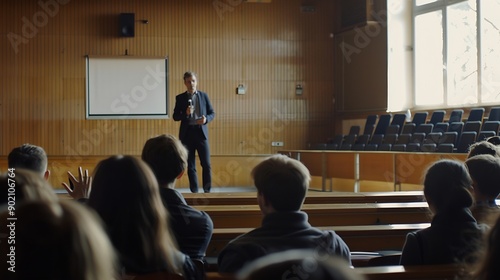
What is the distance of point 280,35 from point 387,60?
7.52 feet

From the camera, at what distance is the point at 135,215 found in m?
2.13

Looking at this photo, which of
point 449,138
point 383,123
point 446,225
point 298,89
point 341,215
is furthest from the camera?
point 298,89

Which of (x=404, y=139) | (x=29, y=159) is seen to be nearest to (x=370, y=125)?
(x=404, y=139)

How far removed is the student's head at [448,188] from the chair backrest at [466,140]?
22.3 ft

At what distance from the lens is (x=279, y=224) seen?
2.26 metres

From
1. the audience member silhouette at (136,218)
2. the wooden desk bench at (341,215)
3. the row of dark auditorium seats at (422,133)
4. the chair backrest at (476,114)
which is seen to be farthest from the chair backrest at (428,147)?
the audience member silhouette at (136,218)

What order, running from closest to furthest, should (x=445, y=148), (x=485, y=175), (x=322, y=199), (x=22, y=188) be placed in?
(x=22, y=188) < (x=485, y=175) < (x=322, y=199) < (x=445, y=148)

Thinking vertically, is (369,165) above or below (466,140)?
below

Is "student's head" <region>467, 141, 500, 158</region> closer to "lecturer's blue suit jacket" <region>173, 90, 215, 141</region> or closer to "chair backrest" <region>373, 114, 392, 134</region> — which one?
"lecturer's blue suit jacket" <region>173, 90, 215, 141</region>

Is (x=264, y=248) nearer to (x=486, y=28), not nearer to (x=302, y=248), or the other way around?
(x=302, y=248)

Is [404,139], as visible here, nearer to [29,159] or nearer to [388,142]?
[388,142]

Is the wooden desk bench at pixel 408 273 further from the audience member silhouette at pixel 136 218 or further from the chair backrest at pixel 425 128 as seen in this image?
the chair backrest at pixel 425 128

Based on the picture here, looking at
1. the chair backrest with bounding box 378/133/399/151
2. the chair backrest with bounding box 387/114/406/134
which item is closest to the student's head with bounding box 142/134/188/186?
the chair backrest with bounding box 378/133/399/151

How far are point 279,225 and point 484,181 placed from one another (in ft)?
4.52
